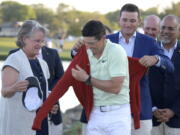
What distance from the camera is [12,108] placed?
16.1 ft

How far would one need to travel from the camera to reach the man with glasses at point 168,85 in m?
Answer: 5.88

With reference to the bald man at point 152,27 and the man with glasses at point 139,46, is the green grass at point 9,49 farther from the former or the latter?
the man with glasses at point 139,46

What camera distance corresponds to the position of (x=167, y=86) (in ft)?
19.4

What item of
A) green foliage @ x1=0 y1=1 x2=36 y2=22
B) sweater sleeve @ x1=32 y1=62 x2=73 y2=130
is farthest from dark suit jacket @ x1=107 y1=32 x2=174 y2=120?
green foliage @ x1=0 y1=1 x2=36 y2=22

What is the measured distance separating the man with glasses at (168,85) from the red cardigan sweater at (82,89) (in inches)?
36.3

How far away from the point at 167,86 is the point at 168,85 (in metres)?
0.02

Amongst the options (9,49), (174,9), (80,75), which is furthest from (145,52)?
(174,9)

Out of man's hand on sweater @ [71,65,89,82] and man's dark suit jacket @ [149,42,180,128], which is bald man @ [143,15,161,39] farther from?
man's hand on sweater @ [71,65,89,82]

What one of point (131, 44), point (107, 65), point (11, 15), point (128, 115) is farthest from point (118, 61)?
point (11, 15)

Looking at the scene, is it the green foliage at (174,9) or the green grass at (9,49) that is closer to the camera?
the green grass at (9,49)

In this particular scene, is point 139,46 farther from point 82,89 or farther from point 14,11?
point 14,11

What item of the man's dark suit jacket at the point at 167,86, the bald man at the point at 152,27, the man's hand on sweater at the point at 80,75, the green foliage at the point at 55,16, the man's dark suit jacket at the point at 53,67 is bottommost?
the green foliage at the point at 55,16

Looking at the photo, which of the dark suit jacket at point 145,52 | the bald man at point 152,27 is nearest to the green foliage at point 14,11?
the bald man at point 152,27

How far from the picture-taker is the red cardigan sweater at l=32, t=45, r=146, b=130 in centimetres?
479
